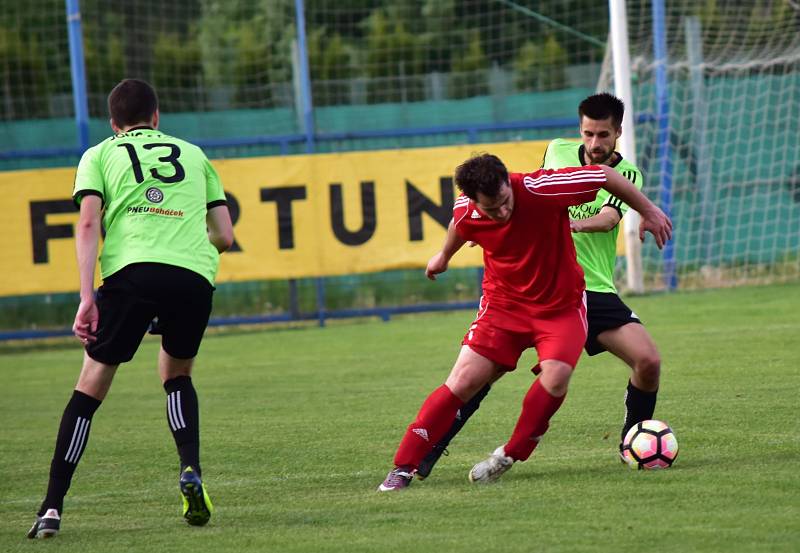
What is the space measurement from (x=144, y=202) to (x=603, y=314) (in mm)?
2205

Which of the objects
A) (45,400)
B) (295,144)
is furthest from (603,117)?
(295,144)

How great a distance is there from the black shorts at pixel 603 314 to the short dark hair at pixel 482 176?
1.16 metres

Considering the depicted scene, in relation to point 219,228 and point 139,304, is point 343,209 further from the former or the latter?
point 139,304

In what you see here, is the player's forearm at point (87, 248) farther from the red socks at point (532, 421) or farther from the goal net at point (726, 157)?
the goal net at point (726, 157)

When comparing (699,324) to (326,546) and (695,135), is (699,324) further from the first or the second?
(326,546)

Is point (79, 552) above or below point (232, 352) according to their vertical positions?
above

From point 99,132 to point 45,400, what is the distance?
23.2ft

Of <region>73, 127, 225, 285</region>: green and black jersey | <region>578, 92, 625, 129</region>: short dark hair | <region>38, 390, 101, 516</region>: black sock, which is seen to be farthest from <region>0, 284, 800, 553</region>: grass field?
<region>578, 92, 625, 129</region>: short dark hair

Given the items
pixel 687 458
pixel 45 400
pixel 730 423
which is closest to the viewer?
pixel 687 458

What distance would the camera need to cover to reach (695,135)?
51.1 ft

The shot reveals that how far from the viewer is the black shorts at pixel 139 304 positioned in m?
5.18

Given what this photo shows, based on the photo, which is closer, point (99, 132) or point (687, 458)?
point (687, 458)

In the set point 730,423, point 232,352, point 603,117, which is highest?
point 603,117

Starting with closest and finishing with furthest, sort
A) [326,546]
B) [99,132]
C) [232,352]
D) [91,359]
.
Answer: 1. [326,546]
2. [91,359]
3. [232,352]
4. [99,132]
